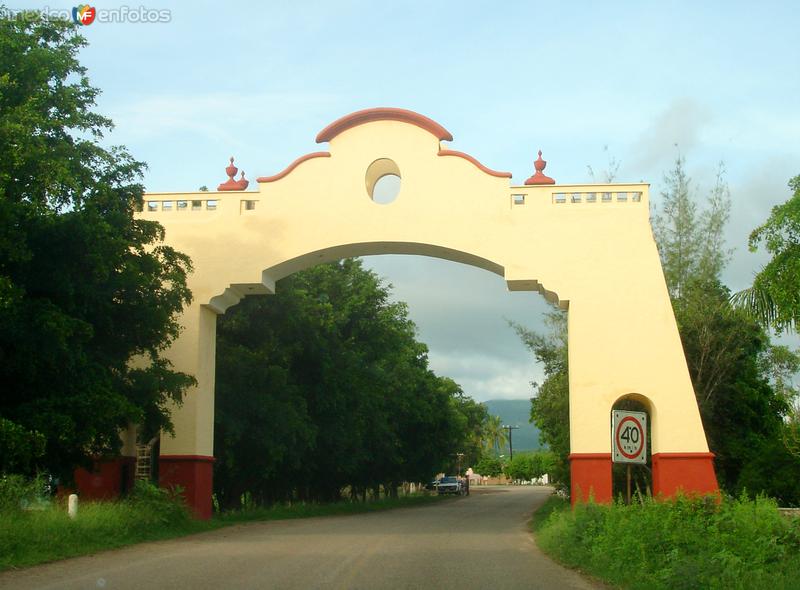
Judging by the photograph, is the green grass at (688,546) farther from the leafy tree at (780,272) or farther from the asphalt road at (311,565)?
the leafy tree at (780,272)

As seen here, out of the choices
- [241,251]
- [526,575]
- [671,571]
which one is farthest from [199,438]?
[671,571]

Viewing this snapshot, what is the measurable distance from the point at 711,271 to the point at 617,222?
635 cm

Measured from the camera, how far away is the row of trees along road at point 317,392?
2659 centimetres

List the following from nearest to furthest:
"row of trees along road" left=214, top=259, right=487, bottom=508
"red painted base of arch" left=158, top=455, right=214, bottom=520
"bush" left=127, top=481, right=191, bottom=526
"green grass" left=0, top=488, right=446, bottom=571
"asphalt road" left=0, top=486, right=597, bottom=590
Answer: "asphalt road" left=0, top=486, right=597, bottom=590 → "green grass" left=0, top=488, right=446, bottom=571 → "bush" left=127, top=481, right=191, bottom=526 → "red painted base of arch" left=158, top=455, right=214, bottom=520 → "row of trees along road" left=214, top=259, right=487, bottom=508

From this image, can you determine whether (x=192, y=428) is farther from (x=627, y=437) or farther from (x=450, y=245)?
(x=627, y=437)

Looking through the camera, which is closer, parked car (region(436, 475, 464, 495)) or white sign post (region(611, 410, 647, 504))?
white sign post (region(611, 410, 647, 504))

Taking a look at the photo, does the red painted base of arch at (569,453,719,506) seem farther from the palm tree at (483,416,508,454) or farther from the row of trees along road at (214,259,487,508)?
the palm tree at (483,416,508,454)

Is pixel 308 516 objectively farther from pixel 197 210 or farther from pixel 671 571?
pixel 671 571

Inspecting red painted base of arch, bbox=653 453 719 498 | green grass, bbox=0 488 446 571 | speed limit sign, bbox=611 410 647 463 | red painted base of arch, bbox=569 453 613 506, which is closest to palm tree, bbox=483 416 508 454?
red painted base of arch, bbox=569 453 613 506

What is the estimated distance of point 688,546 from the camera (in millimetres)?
11516

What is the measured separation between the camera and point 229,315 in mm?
26875

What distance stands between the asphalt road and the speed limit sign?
190 cm

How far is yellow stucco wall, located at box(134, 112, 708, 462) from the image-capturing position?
20703 mm

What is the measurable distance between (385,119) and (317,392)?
11761 millimetres
